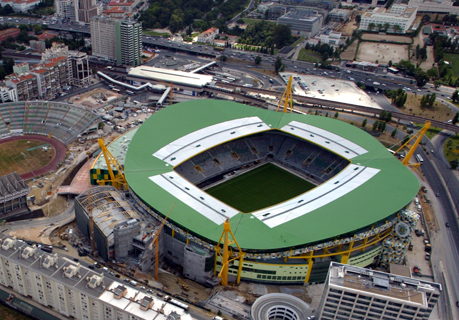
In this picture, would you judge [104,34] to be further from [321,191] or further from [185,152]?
[321,191]

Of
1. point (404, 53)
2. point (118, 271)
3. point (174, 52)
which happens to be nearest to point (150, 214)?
point (118, 271)

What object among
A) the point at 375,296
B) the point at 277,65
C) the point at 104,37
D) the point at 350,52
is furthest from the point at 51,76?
the point at 350,52

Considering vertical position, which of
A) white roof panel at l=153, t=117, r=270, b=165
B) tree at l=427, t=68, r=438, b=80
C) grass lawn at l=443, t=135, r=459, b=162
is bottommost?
grass lawn at l=443, t=135, r=459, b=162

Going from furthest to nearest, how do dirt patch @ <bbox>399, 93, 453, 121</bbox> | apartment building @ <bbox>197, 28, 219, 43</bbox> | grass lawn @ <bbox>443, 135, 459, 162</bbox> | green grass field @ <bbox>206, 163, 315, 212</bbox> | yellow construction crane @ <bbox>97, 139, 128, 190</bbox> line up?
apartment building @ <bbox>197, 28, 219, 43</bbox> → dirt patch @ <bbox>399, 93, 453, 121</bbox> → grass lawn @ <bbox>443, 135, 459, 162</bbox> → green grass field @ <bbox>206, 163, 315, 212</bbox> → yellow construction crane @ <bbox>97, 139, 128, 190</bbox>

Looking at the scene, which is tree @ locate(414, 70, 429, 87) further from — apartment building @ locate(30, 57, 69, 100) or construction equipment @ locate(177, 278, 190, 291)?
construction equipment @ locate(177, 278, 190, 291)

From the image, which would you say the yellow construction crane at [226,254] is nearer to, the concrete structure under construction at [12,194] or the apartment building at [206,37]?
the concrete structure under construction at [12,194]

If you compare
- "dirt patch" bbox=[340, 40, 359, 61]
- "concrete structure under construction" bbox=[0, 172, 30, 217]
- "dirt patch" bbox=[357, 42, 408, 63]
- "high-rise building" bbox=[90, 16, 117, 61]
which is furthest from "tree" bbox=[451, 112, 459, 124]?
"high-rise building" bbox=[90, 16, 117, 61]

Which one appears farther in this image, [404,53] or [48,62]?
[404,53]
